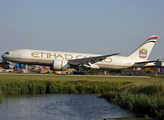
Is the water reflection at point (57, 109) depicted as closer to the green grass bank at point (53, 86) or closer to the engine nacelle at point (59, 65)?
the green grass bank at point (53, 86)

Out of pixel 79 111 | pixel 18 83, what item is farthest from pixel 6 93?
pixel 79 111

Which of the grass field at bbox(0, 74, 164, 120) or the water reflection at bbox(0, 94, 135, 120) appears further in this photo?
the grass field at bbox(0, 74, 164, 120)

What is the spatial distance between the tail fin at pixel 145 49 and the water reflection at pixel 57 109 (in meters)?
29.8

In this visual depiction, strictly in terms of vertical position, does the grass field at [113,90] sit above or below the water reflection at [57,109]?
above

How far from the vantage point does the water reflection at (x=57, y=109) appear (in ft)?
52.4

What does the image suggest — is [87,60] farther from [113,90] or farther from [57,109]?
[57,109]

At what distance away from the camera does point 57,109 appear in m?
18.3

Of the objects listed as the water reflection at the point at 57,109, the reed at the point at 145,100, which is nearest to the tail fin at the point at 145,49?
the reed at the point at 145,100

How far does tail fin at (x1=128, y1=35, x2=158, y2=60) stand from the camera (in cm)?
5012

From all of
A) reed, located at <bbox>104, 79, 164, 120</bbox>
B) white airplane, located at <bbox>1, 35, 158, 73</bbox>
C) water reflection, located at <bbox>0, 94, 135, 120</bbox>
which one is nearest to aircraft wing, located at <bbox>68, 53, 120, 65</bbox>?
white airplane, located at <bbox>1, 35, 158, 73</bbox>

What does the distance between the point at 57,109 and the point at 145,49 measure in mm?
36699

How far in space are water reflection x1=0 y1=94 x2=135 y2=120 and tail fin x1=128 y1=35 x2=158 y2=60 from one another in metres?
29.8

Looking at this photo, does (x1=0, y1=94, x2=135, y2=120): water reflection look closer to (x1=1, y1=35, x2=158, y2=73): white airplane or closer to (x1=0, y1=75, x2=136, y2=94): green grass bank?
(x1=0, y1=75, x2=136, y2=94): green grass bank

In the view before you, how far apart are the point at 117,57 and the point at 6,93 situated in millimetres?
28154
